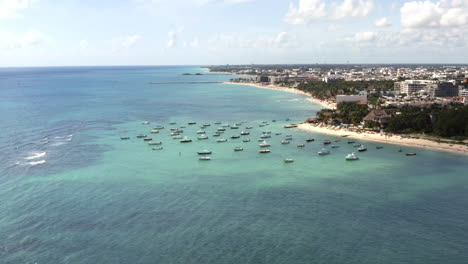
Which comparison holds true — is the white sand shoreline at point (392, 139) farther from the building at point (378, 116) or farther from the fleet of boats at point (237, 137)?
the building at point (378, 116)

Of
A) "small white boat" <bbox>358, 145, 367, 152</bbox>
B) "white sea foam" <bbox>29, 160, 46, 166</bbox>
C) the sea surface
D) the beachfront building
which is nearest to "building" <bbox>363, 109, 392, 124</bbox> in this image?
the sea surface

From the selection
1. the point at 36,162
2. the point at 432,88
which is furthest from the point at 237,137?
the point at 432,88

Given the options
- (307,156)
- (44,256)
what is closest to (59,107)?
(307,156)

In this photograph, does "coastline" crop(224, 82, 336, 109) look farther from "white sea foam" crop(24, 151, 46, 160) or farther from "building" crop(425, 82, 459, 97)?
"white sea foam" crop(24, 151, 46, 160)

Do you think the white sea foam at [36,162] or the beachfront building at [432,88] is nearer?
the white sea foam at [36,162]

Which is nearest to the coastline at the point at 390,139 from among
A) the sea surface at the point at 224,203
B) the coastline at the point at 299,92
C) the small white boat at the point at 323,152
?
the sea surface at the point at 224,203
